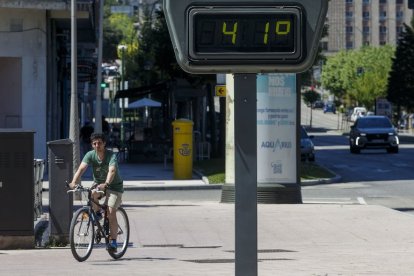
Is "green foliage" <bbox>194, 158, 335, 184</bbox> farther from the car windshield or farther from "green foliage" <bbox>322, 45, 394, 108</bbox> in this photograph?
"green foliage" <bbox>322, 45, 394, 108</bbox>

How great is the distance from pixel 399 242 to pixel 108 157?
15.3ft

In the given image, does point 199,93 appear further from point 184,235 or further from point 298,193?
point 184,235

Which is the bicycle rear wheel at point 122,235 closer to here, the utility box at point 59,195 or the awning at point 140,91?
the utility box at point 59,195

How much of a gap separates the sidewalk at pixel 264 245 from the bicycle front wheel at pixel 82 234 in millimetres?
141

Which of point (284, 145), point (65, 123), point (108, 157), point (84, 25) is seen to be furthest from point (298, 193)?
point (65, 123)

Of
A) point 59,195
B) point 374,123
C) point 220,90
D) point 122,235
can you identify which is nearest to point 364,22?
point 374,123

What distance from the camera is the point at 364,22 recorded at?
160875 mm

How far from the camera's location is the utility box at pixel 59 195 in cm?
1552

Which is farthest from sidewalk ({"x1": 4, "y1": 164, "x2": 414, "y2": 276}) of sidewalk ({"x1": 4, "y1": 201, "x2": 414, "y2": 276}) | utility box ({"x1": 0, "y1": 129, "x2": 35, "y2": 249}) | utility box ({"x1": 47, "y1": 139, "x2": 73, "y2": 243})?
utility box ({"x1": 0, "y1": 129, "x2": 35, "y2": 249})

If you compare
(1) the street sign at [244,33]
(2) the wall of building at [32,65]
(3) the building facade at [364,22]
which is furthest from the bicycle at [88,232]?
(3) the building facade at [364,22]

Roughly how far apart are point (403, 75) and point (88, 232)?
90.5 meters

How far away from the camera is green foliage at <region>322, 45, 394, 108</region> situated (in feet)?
397

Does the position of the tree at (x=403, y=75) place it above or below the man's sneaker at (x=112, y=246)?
above

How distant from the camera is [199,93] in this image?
46500mm
